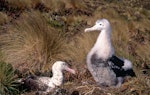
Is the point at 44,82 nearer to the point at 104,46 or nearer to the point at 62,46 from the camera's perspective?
the point at 104,46

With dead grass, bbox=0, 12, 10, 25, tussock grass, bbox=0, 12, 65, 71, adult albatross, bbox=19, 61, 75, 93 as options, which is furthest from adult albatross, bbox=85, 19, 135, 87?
dead grass, bbox=0, 12, 10, 25

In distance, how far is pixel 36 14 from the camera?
29.7ft

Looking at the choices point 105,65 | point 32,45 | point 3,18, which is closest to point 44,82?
point 105,65

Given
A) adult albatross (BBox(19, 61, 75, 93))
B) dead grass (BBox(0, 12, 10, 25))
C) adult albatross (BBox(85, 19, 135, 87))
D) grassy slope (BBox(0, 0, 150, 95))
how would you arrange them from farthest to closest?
dead grass (BBox(0, 12, 10, 25)) → adult albatross (BBox(85, 19, 135, 87)) → grassy slope (BBox(0, 0, 150, 95)) → adult albatross (BBox(19, 61, 75, 93))

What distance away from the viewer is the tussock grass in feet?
26.1

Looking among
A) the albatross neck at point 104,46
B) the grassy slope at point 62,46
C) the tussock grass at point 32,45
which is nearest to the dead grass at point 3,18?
the grassy slope at point 62,46

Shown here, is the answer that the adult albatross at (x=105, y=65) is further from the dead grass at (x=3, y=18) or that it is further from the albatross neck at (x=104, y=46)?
the dead grass at (x=3, y=18)

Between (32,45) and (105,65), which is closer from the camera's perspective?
(105,65)

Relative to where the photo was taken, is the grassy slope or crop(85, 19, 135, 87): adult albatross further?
crop(85, 19, 135, 87): adult albatross

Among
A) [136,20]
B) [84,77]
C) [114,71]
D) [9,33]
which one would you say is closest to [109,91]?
[114,71]

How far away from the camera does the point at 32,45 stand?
815cm

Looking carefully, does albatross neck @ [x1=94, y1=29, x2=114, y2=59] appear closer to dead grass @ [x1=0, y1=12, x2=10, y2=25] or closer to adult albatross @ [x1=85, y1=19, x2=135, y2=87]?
adult albatross @ [x1=85, y1=19, x2=135, y2=87]

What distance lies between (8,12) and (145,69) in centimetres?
448

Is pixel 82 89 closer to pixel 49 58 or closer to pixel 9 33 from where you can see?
pixel 49 58
